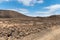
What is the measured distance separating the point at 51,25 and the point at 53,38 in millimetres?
847

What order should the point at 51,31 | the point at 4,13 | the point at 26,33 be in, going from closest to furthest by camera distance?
the point at 26,33, the point at 51,31, the point at 4,13

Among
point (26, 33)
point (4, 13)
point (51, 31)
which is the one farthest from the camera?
point (4, 13)

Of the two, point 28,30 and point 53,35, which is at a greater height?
point 28,30

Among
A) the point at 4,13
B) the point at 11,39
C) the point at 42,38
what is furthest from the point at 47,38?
the point at 4,13

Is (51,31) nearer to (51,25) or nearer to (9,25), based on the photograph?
(51,25)

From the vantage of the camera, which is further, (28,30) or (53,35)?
(53,35)

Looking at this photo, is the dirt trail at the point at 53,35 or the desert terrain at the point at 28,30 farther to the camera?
the dirt trail at the point at 53,35

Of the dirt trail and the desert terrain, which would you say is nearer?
the desert terrain

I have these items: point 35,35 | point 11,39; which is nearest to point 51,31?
point 35,35

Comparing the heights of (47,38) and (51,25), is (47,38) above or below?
below

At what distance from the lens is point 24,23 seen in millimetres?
10773

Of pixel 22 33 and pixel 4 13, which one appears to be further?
pixel 4 13

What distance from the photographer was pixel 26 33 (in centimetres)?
1026

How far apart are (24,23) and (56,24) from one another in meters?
2.12
